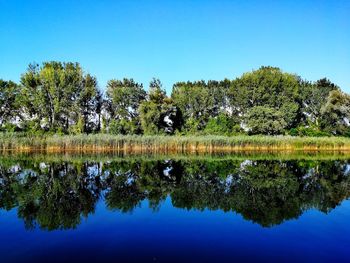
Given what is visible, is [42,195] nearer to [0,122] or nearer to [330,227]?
[330,227]

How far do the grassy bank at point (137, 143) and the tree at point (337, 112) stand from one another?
1274 centimetres

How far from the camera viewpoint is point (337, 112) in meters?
54.0

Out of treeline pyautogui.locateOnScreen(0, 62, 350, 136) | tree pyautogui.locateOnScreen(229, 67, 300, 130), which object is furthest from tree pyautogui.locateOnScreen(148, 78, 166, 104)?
tree pyautogui.locateOnScreen(229, 67, 300, 130)

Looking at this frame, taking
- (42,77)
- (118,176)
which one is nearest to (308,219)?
(118,176)

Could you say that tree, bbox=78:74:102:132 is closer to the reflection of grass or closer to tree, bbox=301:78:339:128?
the reflection of grass

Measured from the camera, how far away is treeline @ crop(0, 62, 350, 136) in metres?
48.7

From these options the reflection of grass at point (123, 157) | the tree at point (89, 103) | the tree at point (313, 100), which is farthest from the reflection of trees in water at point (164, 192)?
the tree at point (313, 100)

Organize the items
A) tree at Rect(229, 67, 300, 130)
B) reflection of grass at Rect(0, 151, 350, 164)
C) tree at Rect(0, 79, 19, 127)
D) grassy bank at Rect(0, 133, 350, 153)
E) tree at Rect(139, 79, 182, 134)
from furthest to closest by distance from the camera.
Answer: tree at Rect(229, 67, 300, 130) < tree at Rect(0, 79, 19, 127) < tree at Rect(139, 79, 182, 134) < grassy bank at Rect(0, 133, 350, 153) < reflection of grass at Rect(0, 151, 350, 164)

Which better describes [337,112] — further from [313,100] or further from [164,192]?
[164,192]

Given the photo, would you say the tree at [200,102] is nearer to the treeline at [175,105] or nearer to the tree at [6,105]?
the treeline at [175,105]

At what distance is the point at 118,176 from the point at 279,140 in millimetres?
30005

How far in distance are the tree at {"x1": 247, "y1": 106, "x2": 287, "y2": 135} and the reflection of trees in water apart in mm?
33613

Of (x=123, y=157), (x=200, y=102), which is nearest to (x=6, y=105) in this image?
(x=200, y=102)

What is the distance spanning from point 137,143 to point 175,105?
633 inches
